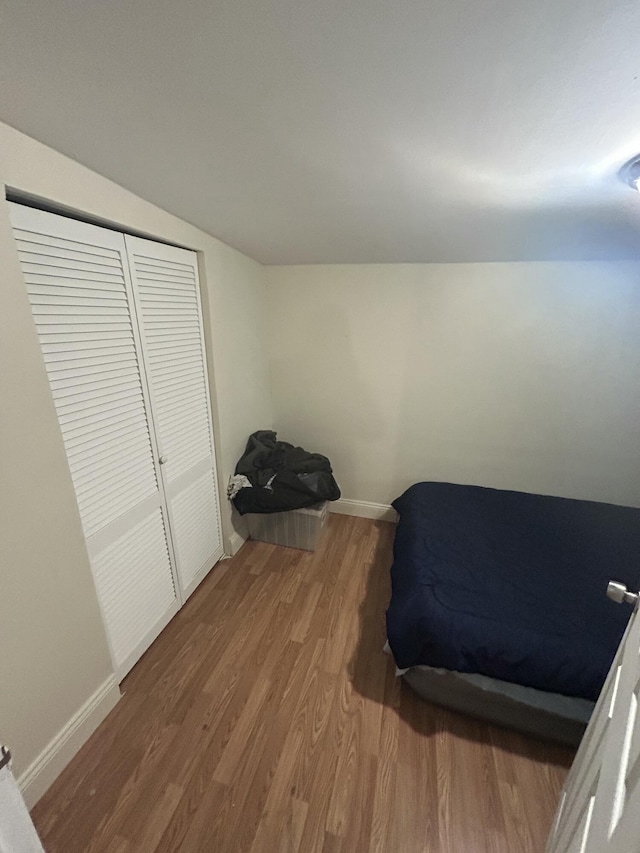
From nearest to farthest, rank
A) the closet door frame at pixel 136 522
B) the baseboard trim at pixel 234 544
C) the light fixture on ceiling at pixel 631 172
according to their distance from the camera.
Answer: the light fixture on ceiling at pixel 631 172, the closet door frame at pixel 136 522, the baseboard trim at pixel 234 544

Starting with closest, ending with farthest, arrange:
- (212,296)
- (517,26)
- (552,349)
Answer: (517,26)
(212,296)
(552,349)

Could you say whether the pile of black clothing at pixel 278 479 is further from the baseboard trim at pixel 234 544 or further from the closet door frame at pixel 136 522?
the closet door frame at pixel 136 522

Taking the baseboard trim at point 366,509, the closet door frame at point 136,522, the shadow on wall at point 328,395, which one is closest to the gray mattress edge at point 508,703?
the closet door frame at point 136,522

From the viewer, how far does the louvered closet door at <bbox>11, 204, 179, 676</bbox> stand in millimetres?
1081

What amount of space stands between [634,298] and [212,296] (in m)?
2.46

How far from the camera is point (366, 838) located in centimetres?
108

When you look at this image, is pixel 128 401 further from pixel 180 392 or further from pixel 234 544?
pixel 234 544

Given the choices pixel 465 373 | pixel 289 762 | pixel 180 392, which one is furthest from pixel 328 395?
pixel 289 762

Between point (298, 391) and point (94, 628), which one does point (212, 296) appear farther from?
point (94, 628)

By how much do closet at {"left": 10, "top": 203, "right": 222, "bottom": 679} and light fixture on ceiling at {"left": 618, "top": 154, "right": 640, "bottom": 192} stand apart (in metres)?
1.65

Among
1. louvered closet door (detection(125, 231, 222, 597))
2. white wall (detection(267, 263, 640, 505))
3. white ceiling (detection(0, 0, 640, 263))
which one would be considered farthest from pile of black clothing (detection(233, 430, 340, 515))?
white ceiling (detection(0, 0, 640, 263))

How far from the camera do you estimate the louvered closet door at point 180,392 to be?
1.49 m

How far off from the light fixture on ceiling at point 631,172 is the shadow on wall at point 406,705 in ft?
6.51

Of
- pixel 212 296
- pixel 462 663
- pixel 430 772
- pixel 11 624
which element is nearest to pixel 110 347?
pixel 212 296
